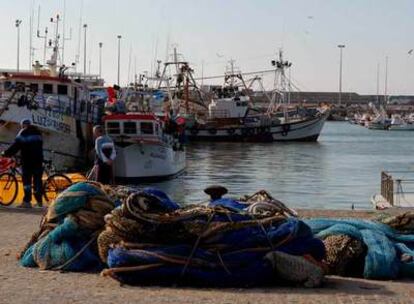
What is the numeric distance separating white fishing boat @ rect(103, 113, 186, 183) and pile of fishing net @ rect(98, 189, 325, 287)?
79.5ft

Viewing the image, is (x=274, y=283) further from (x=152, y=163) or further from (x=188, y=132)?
(x=188, y=132)

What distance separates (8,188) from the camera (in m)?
15.8

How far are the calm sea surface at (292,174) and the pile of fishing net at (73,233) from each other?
15537 mm

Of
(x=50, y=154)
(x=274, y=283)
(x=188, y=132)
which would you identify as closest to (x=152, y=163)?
(x=50, y=154)

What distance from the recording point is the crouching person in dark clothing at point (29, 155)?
48.7ft

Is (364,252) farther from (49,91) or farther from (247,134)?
(247,134)

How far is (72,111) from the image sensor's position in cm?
3669

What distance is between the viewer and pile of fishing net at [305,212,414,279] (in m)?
8.62

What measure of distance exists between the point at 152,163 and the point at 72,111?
5403 mm

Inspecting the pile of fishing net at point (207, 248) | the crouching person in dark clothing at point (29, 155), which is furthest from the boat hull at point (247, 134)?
the pile of fishing net at point (207, 248)

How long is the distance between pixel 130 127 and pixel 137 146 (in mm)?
1071

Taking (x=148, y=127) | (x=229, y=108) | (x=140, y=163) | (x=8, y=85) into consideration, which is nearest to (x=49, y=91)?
(x=8, y=85)

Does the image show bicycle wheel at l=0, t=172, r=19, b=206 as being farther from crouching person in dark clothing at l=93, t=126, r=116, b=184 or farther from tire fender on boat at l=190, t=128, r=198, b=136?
tire fender on boat at l=190, t=128, r=198, b=136

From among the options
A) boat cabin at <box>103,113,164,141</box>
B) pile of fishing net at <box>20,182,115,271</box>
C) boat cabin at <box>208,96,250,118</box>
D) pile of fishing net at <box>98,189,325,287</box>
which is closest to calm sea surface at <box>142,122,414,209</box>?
boat cabin at <box>103,113,164,141</box>
